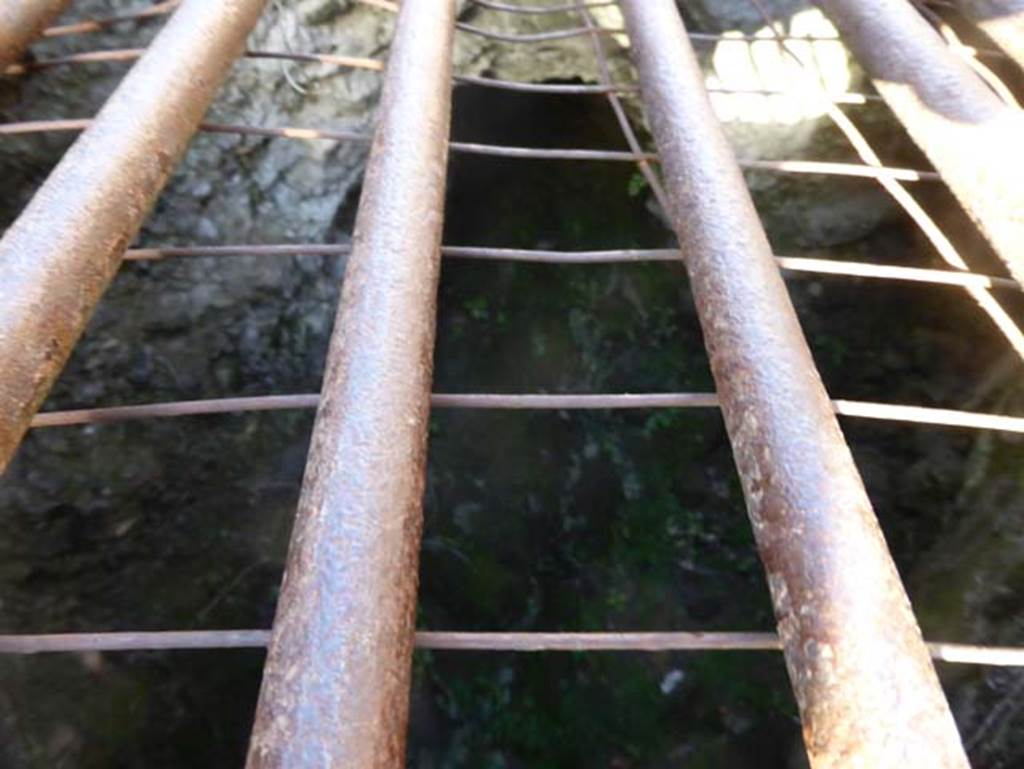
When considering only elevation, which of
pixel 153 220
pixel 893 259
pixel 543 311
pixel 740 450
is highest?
pixel 740 450

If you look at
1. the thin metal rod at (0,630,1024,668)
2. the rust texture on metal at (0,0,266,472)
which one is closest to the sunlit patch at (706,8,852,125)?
the rust texture on metal at (0,0,266,472)

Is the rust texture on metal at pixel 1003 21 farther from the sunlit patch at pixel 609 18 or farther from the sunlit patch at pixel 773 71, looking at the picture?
the sunlit patch at pixel 609 18

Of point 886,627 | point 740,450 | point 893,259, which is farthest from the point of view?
point 893,259

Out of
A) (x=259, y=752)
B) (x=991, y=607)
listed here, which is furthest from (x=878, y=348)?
(x=259, y=752)

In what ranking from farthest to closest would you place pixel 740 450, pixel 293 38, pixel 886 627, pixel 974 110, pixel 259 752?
pixel 293 38 → pixel 974 110 → pixel 740 450 → pixel 886 627 → pixel 259 752

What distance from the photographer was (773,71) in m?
3.56

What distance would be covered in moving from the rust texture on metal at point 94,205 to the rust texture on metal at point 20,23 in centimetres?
30

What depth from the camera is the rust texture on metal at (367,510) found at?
89cm

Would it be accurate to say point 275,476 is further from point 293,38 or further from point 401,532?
point 401,532

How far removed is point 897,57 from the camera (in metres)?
2.00

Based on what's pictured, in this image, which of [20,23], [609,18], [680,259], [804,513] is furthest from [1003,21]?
[20,23]

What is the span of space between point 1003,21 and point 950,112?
0.53 metres

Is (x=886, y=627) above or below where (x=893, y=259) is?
above

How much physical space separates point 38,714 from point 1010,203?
8.45 ft
